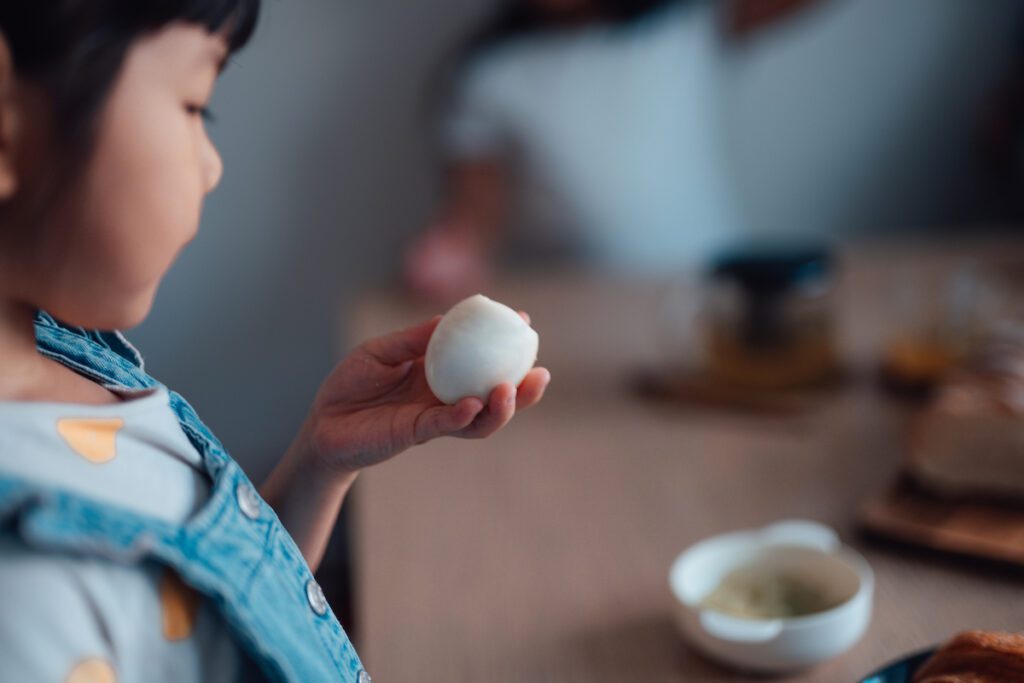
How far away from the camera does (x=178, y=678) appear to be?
0.34m

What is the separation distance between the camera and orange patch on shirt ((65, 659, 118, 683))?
0.31m

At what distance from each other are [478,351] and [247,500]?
11cm

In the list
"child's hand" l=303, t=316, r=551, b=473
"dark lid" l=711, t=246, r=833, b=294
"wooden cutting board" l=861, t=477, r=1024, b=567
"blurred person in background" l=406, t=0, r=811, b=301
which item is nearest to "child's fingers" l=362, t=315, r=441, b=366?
"child's hand" l=303, t=316, r=551, b=473

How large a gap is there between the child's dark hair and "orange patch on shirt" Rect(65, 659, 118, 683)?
157 millimetres

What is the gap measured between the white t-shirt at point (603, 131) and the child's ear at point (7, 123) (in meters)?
1.18

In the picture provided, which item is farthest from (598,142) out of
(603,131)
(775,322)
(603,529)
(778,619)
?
(778,619)

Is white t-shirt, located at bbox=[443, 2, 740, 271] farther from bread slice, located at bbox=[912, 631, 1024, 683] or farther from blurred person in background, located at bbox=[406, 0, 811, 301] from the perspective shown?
bread slice, located at bbox=[912, 631, 1024, 683]

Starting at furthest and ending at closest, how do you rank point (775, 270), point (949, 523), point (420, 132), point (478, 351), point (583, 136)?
point (420, 132) → point (583, 136) → point (775, 270) → point (949, 523) → point (478, 351)

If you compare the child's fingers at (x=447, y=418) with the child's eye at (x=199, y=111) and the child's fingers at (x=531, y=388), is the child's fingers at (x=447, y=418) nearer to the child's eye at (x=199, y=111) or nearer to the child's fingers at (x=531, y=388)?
the child's fingers at (x=531, y=388)

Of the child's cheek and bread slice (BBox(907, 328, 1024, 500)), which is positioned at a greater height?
the child's cheek

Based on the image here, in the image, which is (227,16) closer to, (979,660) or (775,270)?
(979,660)

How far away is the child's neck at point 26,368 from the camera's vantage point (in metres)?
0.35

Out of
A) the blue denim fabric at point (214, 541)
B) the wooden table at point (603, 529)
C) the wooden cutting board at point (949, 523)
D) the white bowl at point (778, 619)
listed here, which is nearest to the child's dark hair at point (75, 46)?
the blue denim fabric at point (214, 541)

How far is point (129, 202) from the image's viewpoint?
0.32m
